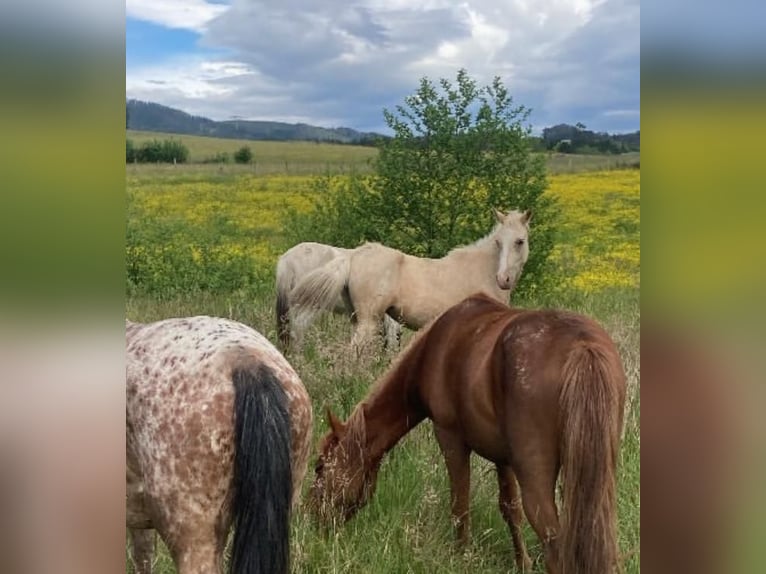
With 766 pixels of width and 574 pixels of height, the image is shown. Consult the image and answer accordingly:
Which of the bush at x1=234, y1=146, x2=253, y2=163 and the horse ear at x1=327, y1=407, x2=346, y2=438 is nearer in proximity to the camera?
the bush at x1=234, y1=146, x2=253, y2=163

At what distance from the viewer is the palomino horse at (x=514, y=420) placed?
1.61 m

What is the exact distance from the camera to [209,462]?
1.45 m

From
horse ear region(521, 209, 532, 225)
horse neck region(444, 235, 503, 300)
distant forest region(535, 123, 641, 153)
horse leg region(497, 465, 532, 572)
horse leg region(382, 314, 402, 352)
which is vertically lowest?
horse leg region(497, 465, 532, 572)

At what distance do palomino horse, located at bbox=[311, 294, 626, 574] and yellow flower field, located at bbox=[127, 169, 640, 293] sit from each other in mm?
236

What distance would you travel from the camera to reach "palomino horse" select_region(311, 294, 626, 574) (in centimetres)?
161

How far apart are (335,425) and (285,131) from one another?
845 millimetres

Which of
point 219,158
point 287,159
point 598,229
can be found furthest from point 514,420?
point 219,158

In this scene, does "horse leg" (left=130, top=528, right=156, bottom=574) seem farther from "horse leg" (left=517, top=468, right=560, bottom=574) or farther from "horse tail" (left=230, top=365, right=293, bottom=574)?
"horse leg" (left=517, top=468, right=560, bottom=574)

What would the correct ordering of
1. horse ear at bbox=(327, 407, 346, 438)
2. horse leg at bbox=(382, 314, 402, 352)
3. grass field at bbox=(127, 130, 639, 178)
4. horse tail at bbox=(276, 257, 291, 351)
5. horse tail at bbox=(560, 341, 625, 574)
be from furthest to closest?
horse leg at bbox=(382, 314, 402, 352)
horse tail at bbox=(276, 257, 291, 351)
horse ear at bbox=(327, 407, 346, 438)
grass field at bbox=(127, 130, 639, 178)
horse tail at bbox=(560, 341, 625, 574)

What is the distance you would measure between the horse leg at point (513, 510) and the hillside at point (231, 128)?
1040 millimetres

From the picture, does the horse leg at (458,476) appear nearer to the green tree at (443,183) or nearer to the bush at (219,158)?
the green tree at (443,183)

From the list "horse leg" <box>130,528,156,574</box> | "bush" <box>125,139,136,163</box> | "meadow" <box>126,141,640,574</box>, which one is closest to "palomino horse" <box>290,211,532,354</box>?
"meadow" <box>126,141,640,574</box>
